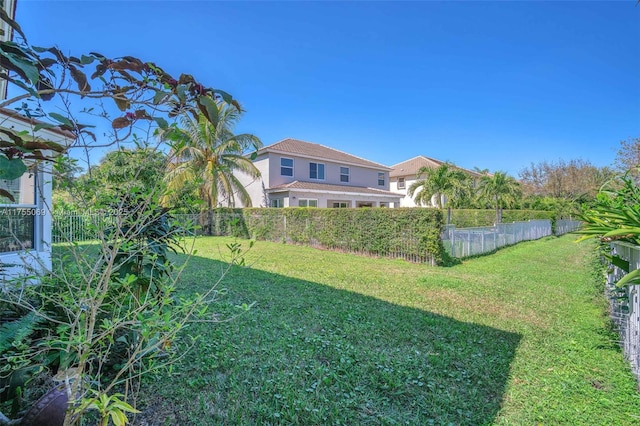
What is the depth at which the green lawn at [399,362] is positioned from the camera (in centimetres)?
266

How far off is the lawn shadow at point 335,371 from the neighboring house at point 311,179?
51.9 ft

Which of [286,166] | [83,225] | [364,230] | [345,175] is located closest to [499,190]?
[345,175]

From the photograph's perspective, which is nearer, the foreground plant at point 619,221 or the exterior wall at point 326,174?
the foreground plant at point 619,221

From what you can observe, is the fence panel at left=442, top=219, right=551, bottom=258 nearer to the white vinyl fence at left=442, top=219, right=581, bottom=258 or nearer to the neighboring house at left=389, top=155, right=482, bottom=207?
the white vinyl fence at left=442, top=219, right=581, bottom=258

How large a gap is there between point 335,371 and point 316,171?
21.3 m

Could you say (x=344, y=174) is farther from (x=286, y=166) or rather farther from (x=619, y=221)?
(x=619, y=221)

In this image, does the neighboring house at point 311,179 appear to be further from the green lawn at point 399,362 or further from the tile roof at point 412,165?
the green lawn at point 399,362

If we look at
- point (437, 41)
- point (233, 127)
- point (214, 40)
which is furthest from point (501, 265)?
point (233, 127)

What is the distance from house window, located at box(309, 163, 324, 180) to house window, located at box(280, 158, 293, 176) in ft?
5.89

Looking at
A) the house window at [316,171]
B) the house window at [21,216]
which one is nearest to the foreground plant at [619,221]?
the house window at [21,216]

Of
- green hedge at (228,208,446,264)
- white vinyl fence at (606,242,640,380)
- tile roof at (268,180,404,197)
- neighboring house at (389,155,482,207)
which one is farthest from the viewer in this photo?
neighboring house at (389,155,482,207)

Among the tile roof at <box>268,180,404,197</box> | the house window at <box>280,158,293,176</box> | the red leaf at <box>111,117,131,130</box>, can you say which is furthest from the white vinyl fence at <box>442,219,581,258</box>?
the house window at <box>280,158,293,176</box>

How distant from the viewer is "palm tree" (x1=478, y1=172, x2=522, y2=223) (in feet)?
79.5

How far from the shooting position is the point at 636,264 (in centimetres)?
294
